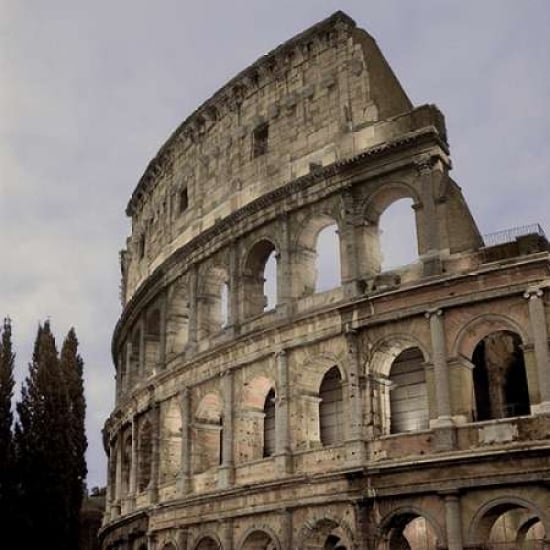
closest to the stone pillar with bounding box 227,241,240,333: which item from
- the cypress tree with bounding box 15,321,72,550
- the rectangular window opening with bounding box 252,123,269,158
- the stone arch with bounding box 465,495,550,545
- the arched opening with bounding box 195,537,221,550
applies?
the rectangular window opening with bounding box 252,123,269,158

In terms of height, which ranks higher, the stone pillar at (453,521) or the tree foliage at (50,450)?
the tree foliage at (50,450)

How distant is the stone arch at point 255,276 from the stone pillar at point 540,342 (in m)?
7.02

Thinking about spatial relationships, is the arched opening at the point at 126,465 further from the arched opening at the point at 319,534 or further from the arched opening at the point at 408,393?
the arched opening at the point at 408,393

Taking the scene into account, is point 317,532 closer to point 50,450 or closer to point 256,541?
point 256,541

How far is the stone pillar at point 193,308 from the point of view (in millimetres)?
22375

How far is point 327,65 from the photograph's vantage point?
20.9m

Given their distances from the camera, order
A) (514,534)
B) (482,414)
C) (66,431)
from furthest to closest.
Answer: (66,431) < (482,414) < (514,534)

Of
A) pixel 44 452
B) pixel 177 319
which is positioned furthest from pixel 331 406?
pixel 44 452

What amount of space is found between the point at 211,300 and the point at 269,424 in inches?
145

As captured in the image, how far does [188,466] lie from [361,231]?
7.12 m

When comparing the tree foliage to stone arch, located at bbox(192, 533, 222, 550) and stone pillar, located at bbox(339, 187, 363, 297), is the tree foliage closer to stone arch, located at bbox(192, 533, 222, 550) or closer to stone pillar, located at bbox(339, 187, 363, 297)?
stone arch, located at bbox(192, 533, 222, 550)

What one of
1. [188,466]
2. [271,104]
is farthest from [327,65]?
[188,466]

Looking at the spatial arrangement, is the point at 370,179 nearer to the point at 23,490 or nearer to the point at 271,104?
the point at 271,104

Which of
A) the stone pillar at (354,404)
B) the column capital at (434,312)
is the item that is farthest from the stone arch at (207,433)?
the column capital at (434,312)
